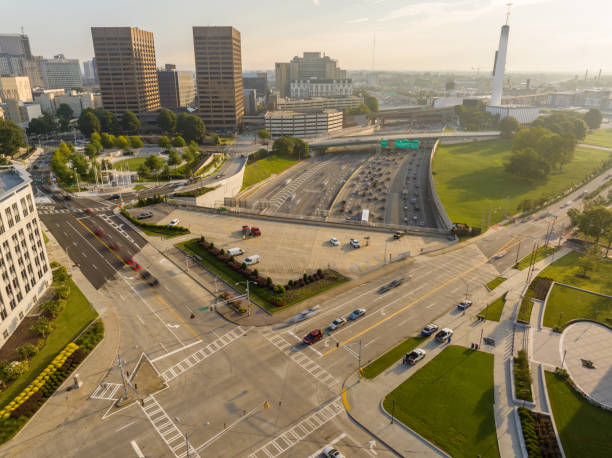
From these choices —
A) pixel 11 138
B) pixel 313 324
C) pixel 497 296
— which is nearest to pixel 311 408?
pixel 313 324

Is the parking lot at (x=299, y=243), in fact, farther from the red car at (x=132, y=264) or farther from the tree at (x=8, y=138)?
the tree at (x=8, y=138)

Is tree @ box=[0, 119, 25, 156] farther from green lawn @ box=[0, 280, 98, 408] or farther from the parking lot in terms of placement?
green lawn @ box=[0, 280, 98, 408]

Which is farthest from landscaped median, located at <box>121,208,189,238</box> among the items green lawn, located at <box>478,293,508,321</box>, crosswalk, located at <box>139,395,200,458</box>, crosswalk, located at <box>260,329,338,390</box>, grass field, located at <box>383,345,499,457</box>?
green lawn, located at <box>478,293,508,321</box>

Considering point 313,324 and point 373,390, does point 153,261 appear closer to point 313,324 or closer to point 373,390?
point 313,324

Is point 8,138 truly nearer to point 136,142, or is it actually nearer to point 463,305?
point 136,142

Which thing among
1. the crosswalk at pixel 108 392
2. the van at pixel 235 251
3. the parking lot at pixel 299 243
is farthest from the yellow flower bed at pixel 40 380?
the van at pixel 235 251

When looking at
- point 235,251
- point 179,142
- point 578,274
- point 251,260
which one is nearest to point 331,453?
point 251,260

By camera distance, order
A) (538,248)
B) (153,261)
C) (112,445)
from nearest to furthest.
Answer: (112,445) → (153,261) → (538,248)
